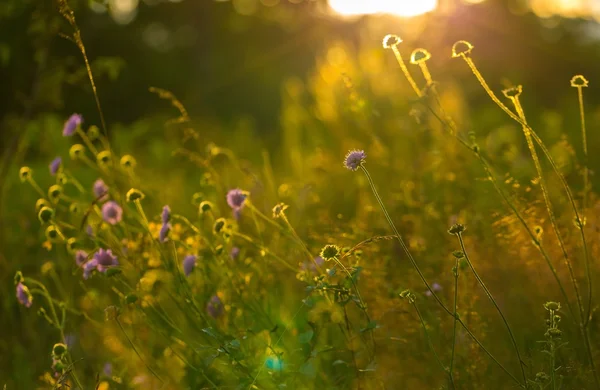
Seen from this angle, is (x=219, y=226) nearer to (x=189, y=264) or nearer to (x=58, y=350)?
(x=189, y=264)

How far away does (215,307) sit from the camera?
2.10m

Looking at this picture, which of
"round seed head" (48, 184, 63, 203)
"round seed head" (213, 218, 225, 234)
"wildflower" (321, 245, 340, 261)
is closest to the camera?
"wildflower" (321, 245, 340, 261)

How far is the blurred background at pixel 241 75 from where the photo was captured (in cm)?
371

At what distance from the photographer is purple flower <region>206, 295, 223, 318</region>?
6.85 ft

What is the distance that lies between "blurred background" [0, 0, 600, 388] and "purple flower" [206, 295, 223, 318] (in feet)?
2.93

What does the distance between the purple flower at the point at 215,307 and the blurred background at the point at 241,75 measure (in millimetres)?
893

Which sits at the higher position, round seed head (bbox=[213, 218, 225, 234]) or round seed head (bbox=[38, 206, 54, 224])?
round seed head (bbox=[213, 218, 225, 234])

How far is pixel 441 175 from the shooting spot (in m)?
3.07

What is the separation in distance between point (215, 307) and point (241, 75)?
1358 centimetres

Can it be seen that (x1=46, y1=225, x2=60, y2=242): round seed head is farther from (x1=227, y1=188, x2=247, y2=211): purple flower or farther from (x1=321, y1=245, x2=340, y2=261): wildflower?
(x1=321, y1=245, x2=340, y2=261): wildflower

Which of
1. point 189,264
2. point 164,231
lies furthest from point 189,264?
point 164,231

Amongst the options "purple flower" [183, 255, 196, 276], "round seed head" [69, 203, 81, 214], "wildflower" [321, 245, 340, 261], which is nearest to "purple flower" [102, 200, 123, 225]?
"round seed head" [69, 203, 81, 214]

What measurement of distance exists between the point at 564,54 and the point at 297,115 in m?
13.9

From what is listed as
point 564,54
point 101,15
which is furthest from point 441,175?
point 564,54
